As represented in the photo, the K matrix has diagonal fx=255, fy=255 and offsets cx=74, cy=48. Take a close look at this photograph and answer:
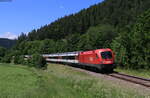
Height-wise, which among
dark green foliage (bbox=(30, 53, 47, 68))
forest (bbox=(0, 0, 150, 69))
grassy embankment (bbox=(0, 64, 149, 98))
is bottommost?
grassy embankment (bbox=(0, 64, 149, 98))

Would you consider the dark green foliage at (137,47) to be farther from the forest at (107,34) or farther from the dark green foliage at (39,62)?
the dark green foliage at (39,62)

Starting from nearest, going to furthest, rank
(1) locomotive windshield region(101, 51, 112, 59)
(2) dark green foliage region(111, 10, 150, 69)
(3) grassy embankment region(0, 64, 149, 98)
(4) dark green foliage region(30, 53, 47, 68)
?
(3) grassy embankment region(0, 64, 149, 98), (1) locomotive windshield region(101, 51, 112, 59), (2) dark green foliage region(111, 10, 150, 69), (4) dark green foliage region(30, 53, 47, 68)

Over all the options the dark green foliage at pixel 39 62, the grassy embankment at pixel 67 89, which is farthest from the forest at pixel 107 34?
the dark green foliage at pixel 39 62

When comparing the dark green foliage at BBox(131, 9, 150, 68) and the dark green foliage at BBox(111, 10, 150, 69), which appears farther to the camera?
the dark green foliage at BBox(111, 10, 150, 69)

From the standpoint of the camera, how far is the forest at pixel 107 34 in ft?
105

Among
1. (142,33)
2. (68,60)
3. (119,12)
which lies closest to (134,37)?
(142,33)

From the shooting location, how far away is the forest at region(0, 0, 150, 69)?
32078 millimetres

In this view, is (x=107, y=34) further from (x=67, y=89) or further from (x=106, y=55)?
(x=67, y=89)

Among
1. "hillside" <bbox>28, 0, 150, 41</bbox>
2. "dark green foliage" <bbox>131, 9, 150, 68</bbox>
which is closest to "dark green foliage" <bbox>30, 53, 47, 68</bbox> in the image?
"dark green foliage" <bbox>131, 9, 150, 68</bbox>

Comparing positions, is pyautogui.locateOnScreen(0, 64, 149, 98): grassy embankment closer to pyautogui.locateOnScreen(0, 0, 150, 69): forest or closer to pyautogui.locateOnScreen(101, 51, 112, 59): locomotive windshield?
pyautogui.locateOnScreen(101, 51, 112, 59): locomotive windshield

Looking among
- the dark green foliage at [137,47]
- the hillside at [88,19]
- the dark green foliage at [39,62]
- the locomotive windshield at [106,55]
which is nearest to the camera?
the locomotive windshield at [106,55]

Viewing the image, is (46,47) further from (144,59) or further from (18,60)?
(144,59)

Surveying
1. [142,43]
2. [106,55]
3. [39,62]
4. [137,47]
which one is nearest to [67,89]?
[106,55]

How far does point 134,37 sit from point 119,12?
105082 mm
